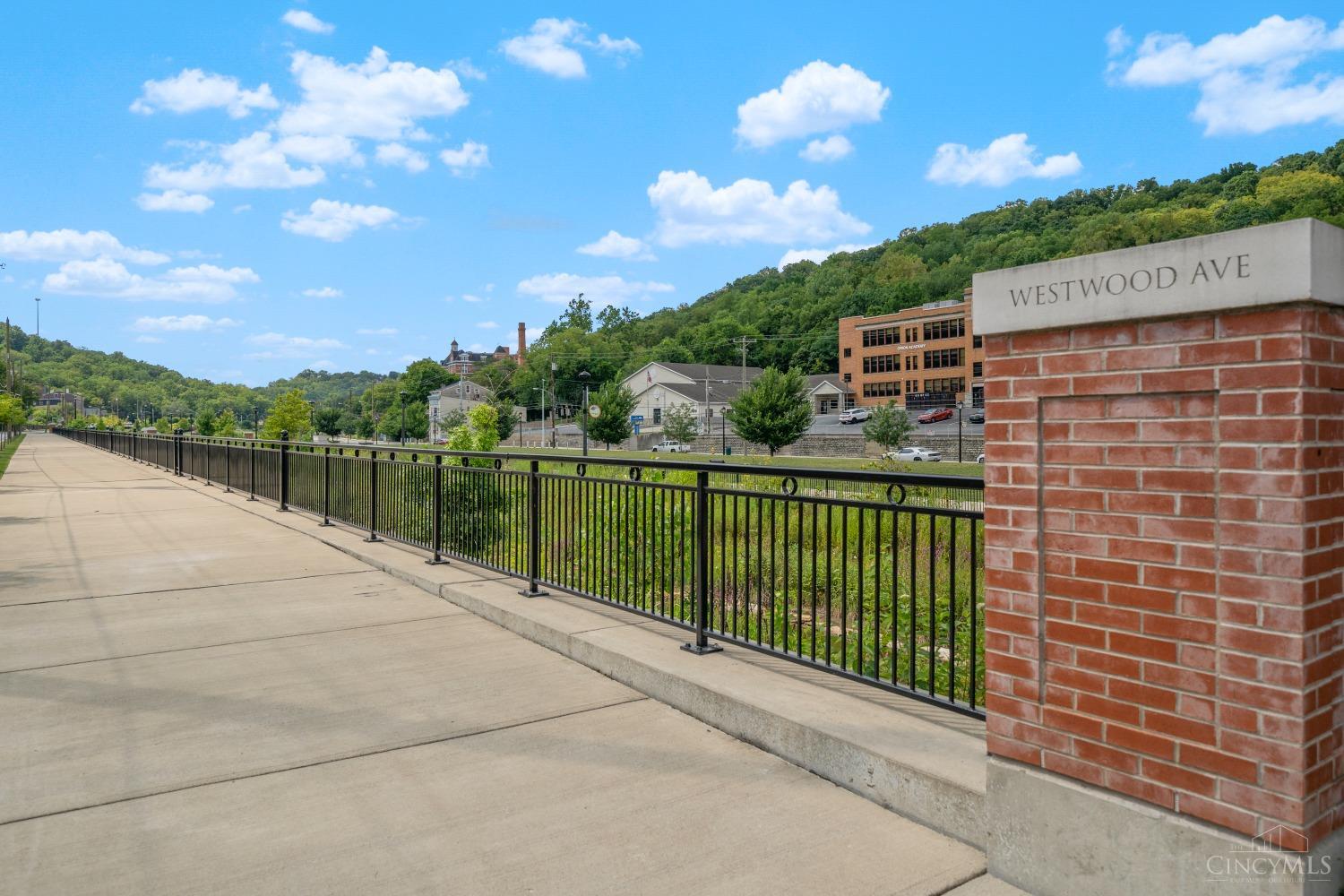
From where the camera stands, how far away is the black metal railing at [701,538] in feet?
12.9

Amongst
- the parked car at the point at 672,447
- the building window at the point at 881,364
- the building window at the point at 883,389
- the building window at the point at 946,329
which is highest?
the building window at the point at 946,329

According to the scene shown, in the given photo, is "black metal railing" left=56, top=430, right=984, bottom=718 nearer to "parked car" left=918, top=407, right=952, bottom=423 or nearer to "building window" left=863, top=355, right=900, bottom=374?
"parked car" left=918, top=407, right=952, bottom=423

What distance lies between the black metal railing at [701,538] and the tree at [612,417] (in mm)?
62401

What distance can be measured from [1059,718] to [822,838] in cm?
93

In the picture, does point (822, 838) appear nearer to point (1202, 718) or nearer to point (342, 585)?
point (1202, 718)

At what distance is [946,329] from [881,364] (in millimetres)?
9293

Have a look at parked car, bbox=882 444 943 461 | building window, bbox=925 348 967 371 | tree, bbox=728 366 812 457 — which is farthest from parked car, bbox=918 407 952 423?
tree, bbox=728 366 812 457

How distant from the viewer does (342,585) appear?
7523mm

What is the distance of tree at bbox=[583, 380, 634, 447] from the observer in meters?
78.4

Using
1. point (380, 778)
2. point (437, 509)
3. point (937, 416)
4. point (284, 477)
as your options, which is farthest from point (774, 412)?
point (380, 778)

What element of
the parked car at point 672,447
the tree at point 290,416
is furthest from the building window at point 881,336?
the tree at point 290,416

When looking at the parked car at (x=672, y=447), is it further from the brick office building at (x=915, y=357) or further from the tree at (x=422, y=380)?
the tree at (x=422, y=380)

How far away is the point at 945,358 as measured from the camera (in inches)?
3223

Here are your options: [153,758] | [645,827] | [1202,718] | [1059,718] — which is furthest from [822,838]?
[153,758]
